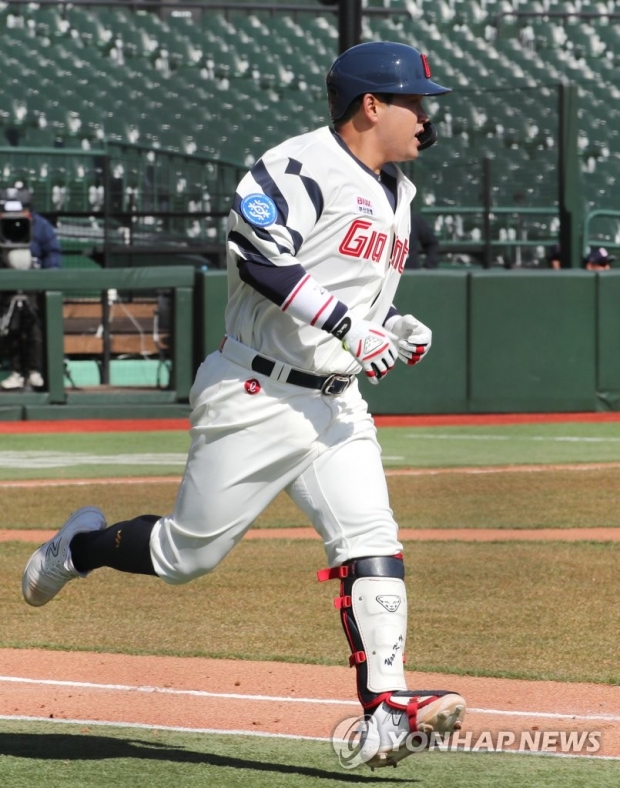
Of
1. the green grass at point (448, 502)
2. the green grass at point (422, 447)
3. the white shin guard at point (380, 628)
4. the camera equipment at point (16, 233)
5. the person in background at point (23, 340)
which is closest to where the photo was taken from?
the white shin guard at point (380, 628)

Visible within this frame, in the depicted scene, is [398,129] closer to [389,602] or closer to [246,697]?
[389,602]

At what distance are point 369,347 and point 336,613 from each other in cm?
264

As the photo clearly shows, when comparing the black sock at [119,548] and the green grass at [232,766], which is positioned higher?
the black sock at [119,548]

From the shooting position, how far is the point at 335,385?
3.87 meters

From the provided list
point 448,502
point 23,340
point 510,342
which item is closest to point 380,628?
point 448,502

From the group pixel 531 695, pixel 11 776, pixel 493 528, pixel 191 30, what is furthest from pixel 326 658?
pixel 191 30

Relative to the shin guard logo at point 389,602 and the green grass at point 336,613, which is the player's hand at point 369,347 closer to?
the shin guard logo at point 389,602

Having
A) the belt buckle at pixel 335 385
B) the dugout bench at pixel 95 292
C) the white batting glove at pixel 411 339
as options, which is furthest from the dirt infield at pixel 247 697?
the dugout bench at pixel 95 292

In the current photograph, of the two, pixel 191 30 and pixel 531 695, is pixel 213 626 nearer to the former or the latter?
pixel 531 695

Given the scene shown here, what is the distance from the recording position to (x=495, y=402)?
1505 centimetres

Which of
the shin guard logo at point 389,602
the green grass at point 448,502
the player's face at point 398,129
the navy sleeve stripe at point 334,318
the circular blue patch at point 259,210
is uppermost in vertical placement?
the player's face at point 398,129

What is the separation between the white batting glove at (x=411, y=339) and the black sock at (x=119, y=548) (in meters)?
0.88
